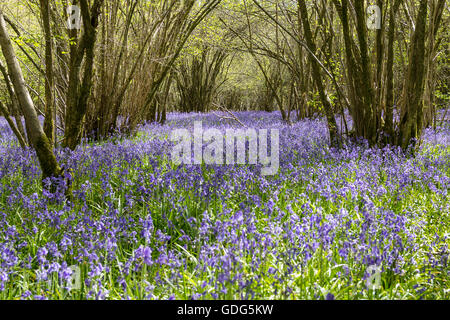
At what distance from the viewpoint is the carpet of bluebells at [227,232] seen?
2.36 meters

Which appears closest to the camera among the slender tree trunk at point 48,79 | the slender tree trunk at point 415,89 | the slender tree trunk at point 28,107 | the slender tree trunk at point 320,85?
the slender tree trunk at point 28,107

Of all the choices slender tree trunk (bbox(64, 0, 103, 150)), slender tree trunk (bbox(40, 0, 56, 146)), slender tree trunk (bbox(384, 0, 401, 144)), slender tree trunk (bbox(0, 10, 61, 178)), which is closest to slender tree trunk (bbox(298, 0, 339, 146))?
slender tree trunk (bbox(384, 0, 401, 144))

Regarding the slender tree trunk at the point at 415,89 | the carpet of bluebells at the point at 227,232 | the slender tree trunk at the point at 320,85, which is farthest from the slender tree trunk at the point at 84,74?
the slender tree trunk at the point at 415,89

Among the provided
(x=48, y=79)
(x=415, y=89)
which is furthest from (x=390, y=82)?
(x=48, y=79)

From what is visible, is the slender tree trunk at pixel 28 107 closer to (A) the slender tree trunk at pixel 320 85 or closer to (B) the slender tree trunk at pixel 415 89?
(A) the slender tree trunk at pixel 320 85

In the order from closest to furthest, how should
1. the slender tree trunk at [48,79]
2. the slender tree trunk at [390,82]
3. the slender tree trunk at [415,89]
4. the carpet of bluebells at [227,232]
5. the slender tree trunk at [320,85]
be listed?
1. the carpet of bluebells at [227,232]
2. the slender tree trunk at [48,79]
3. the slender tree trunk at [415,89]
4. the slender tree trunk at [390,82]
5. the slender tree trunk at [320,85]

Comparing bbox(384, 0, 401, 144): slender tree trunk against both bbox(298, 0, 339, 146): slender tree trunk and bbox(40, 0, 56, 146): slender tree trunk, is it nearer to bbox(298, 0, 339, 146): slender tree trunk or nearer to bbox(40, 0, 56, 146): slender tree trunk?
bbox(298, 0, 339, 146): slender tree trunk

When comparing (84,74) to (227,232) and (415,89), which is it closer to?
(227,232)

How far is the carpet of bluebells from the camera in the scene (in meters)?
2.36

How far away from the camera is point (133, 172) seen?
16.9ft
